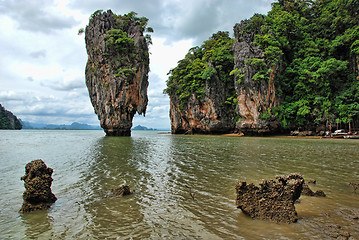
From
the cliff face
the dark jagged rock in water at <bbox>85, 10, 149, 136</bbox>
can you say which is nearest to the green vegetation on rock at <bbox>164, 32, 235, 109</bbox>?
the dark jagged rock in water at <bbox>85, 10, 149, 136</bbox>

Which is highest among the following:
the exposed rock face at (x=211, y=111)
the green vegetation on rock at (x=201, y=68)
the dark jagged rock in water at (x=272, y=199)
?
the green vegetation on rock at (x=201, y=68)

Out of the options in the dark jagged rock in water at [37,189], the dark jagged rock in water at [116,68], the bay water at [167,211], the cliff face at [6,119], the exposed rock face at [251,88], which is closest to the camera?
the bay water at [167,211]

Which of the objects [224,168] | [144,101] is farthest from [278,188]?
[144,101]

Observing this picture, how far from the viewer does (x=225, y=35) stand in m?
44.1

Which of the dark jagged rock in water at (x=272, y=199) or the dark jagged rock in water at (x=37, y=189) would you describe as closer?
the dark jagged rock in water at (x=272, y=199)

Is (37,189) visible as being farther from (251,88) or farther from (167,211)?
(251,88)

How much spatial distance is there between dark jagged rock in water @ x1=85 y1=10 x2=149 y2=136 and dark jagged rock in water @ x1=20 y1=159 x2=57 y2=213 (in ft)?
106

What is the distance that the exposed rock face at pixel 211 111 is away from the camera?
3738 centimetres

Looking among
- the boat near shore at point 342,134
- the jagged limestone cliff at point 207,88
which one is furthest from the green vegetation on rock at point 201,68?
the boat near shore at point 342,134

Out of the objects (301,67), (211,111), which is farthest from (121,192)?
(211,111)

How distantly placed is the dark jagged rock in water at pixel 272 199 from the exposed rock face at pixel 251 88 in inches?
1106

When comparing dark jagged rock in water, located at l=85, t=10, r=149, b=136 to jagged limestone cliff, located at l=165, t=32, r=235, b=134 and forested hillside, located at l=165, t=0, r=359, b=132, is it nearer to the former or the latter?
jagged limestone cliff, located at l=165, t=32, r=235, b=134

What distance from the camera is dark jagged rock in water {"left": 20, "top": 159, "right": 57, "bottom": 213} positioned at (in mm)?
4379

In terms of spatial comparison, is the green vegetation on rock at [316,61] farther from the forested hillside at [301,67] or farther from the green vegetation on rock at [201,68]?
the green vegetation on rock at [201,68]
